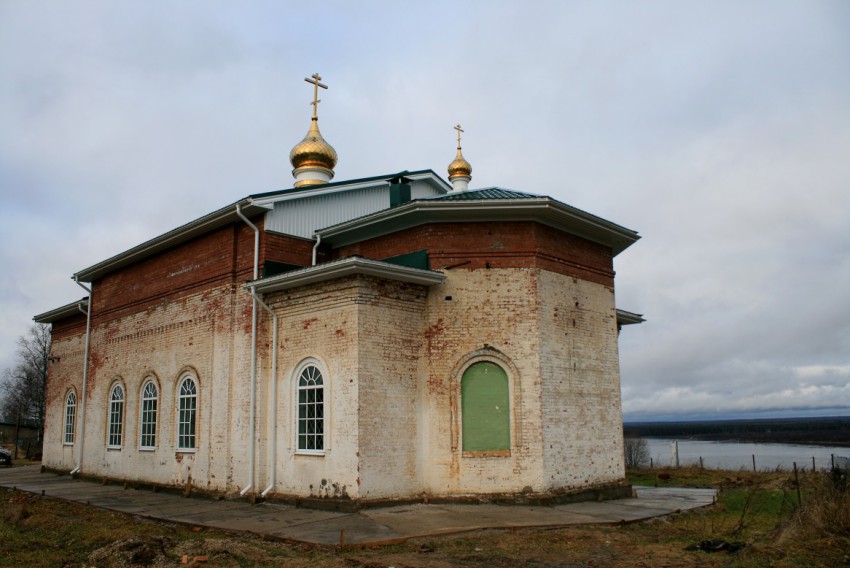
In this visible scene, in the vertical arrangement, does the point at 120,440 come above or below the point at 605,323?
below

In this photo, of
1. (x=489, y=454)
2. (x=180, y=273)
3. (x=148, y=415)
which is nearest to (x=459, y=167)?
(x=180, y=273)

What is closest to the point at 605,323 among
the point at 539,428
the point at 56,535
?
the point at 539,428

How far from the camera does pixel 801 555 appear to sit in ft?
24.6

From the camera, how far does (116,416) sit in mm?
17969

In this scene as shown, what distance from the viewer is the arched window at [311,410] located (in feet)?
39.9

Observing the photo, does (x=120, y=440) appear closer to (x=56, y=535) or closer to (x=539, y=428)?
(x=56, y=535)

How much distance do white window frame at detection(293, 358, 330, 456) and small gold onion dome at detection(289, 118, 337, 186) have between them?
22.9ft

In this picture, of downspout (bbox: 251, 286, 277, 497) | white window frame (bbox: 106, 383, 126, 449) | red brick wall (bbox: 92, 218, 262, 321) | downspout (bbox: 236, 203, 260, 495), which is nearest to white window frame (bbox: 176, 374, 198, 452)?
red brick wall (bbox: 92, 218, 262, 321)

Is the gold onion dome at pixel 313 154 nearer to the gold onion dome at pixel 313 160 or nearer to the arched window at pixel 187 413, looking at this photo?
the gold onion dome at pixel 313 160

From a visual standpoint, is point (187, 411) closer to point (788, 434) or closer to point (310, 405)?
point (310, 405)

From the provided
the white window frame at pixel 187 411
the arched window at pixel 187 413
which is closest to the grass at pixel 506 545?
the white window frame at pixel 187 411

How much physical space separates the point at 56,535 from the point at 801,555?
9378 mm

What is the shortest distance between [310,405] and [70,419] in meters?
11.9

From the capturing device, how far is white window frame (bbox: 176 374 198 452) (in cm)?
1470
